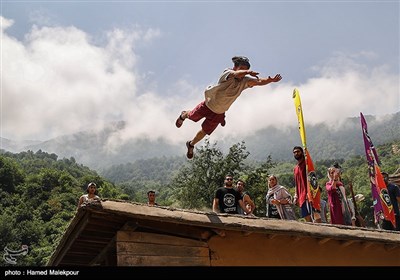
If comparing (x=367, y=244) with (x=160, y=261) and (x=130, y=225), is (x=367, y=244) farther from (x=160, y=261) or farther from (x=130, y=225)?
(x=130, y=225)

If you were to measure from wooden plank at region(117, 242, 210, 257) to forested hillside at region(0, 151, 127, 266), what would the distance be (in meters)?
43.5

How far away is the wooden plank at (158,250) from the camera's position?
18.3 feet

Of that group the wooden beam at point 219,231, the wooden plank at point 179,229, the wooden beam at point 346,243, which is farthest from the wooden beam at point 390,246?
the wooden plank at point 179,229

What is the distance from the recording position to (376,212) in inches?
342

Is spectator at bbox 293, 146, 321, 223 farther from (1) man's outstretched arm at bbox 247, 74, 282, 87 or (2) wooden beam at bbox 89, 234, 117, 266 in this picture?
(2) wooden beam at bbox 89, 234, 117, 266

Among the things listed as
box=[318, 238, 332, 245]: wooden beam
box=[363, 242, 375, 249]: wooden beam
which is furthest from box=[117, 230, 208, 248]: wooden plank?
box=[363, 242, 375, 249]: wooden beam

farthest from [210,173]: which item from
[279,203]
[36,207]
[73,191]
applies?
[73,191]

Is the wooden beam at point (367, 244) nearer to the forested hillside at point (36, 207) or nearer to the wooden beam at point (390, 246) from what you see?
the wooden beam at point (390, 246)

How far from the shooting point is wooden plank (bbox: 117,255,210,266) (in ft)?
18.0

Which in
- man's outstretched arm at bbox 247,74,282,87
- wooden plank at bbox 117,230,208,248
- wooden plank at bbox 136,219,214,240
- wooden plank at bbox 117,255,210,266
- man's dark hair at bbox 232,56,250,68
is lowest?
wooden plank at bbox 117,255,210,266

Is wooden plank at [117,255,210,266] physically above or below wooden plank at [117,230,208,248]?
below
